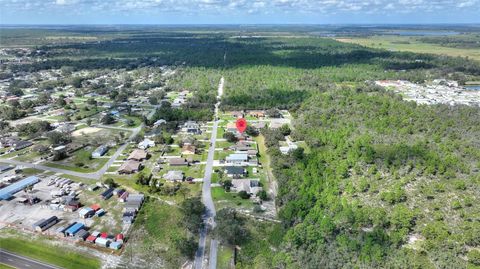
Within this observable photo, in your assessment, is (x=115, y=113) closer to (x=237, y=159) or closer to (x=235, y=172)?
(x=237, y=159)

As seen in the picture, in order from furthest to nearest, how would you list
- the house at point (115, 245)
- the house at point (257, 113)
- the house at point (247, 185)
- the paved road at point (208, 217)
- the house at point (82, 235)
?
the house at point (257, 113) → the house at point (247, 185) → the house at point (82, 235) → the house at point (115, 245) → the paved road at point (208, 217)

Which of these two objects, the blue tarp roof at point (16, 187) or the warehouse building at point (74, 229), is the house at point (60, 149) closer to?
the blue tarp roof at point (16, 187)

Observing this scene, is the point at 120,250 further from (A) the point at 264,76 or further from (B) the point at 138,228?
(A) the point at 264,76

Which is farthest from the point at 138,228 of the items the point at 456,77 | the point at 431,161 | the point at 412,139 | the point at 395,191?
the point at 456,77

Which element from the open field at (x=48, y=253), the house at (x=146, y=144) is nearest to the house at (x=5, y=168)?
the open field at (x=48, y=253)

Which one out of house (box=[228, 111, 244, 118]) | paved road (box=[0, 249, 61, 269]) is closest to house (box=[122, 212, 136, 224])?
paved road (box=[0, 249, 61, 269])

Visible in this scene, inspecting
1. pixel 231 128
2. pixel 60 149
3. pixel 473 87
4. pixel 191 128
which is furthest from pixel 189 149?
pixel 473 87
